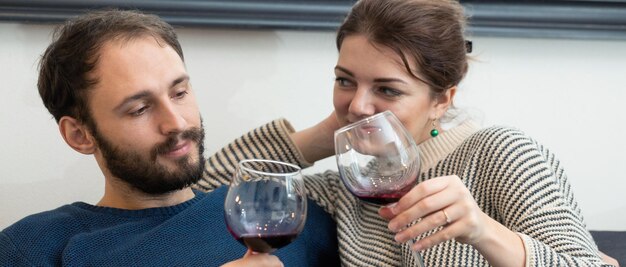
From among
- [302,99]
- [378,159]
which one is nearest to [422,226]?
[378,159]

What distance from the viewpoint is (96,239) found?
1512 mm

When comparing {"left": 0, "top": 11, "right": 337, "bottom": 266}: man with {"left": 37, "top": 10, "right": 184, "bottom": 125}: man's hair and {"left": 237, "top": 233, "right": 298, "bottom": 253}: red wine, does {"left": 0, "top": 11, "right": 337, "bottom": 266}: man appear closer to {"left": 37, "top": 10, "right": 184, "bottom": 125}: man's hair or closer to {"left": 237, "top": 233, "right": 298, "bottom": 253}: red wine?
{"left": 37, "top": 10, "right": 184, "bottom": 125}: man's hair

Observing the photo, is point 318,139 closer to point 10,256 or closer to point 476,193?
point 476,193

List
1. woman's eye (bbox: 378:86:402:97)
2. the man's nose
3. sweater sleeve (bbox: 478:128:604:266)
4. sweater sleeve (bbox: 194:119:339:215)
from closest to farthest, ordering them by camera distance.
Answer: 1. sweater sleeve (bbox: 478:128:604:266)
2. the man's nose
3. woman's eye (bbox: 378:86:402:97)
4. sweater sleeve (bbox: 194:119:339:215)

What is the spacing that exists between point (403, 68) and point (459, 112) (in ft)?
1.13

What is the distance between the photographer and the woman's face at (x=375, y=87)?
1.57 m

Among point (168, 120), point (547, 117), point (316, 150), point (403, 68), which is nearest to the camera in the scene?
point (168, 120)

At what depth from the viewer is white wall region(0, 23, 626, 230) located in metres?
1.89

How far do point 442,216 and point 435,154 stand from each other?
1.80ft

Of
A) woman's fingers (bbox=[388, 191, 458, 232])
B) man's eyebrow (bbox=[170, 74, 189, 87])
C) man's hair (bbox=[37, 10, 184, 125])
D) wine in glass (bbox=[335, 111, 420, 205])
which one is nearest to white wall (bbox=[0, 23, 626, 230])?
man's hair (bbox=[37, 10, 184, 125])

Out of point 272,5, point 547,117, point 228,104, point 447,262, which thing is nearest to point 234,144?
point 228,104

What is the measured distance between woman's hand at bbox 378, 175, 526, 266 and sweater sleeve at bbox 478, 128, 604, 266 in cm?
11

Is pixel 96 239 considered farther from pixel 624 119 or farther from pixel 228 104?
pixel 624 119

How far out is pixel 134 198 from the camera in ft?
5.23
